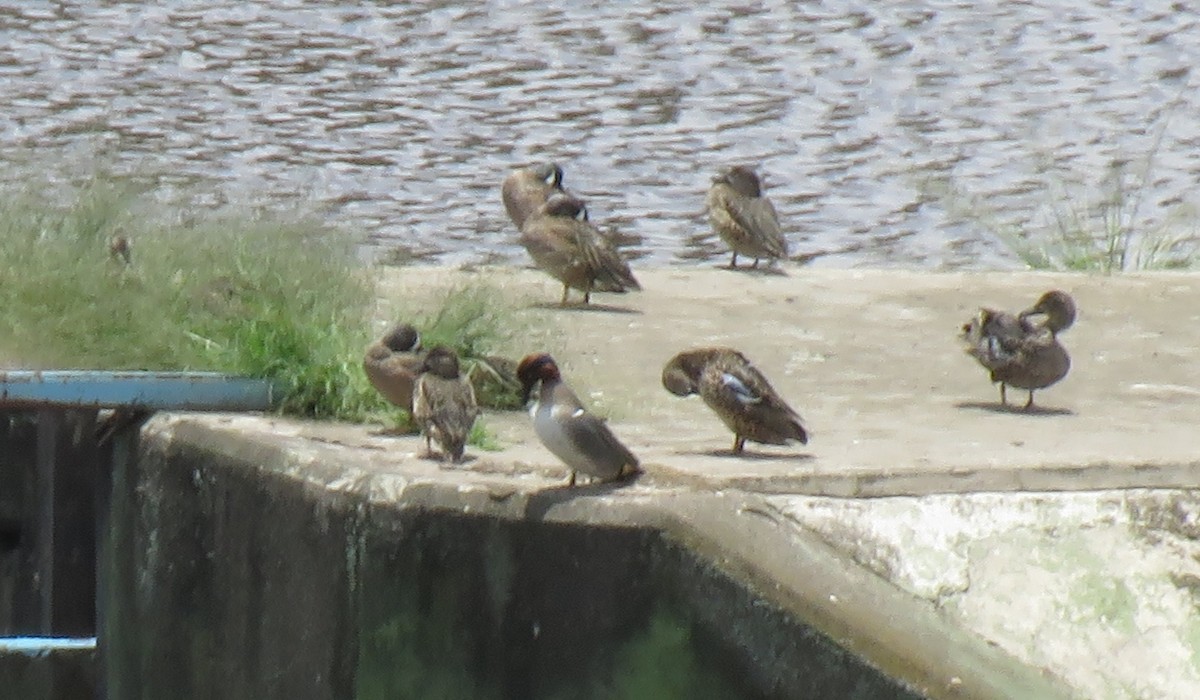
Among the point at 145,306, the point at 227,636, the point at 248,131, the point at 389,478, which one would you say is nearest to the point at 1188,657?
the point at 389,478

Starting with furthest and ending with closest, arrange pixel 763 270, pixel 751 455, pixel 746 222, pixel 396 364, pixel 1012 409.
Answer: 1. pixel 746 222
2. pixel 763 270
3. pixel 1012 409
4. pixel 396 364
5. pixel 751 455

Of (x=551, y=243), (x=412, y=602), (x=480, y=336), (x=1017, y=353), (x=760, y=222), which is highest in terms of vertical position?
(x=1017, y=353)

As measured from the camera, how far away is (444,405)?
246 inches

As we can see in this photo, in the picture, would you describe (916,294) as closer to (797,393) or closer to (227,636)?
(797,393)

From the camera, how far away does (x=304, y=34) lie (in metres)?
16.4

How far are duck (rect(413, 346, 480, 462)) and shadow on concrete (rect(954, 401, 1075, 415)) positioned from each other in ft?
6.06

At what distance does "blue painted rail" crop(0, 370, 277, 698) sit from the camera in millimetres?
7160

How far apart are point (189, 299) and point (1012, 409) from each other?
105 inches

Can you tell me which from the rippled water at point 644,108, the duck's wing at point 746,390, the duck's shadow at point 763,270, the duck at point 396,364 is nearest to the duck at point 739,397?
the duck's wing at point 746,390

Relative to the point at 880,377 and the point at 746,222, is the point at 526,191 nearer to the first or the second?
the point at 746,222

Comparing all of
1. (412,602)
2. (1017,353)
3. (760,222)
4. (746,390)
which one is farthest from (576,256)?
(412,602)

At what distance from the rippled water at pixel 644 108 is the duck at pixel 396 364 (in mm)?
3709

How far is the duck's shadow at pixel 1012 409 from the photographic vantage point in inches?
295

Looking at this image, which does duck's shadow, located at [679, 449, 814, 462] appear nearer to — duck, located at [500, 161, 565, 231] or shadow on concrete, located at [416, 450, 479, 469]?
shadow on concrete, located at [416, 450, 479, 469]
